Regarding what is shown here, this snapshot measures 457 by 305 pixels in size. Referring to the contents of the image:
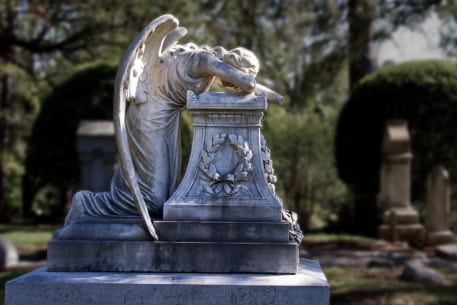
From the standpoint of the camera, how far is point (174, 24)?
14.9 ft

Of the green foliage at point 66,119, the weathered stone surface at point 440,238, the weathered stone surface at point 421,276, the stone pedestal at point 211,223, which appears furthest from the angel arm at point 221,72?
the weathered stone surface at point 440,238

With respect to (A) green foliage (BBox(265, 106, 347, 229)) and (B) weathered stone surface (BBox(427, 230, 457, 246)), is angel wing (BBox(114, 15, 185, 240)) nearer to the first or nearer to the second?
(B) weathered stone surface (BBox(427, 230, 457, 246))

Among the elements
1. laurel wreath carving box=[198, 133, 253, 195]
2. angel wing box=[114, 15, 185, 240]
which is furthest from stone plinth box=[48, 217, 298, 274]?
laurel wreath carving box=[198, 133, 253, 195]

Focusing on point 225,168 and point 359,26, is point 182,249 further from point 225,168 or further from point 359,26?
point 359,26

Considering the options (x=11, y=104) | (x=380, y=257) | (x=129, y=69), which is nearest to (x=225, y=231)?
(x=129, y=69)

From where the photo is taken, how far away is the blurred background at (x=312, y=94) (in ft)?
42.4

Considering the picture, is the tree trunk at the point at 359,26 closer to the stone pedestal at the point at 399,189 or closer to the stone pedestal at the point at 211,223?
the stone pedestal at the point at 399,189

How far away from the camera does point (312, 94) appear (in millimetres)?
19500

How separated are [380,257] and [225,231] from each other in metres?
7.29

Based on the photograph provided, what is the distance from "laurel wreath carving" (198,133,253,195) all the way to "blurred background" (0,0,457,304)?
4.90m

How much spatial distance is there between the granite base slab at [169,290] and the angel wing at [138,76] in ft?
1.29

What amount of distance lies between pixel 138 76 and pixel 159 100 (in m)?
0.24

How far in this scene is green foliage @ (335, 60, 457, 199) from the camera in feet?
43.4

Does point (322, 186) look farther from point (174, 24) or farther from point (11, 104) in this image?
point (174, 24)
